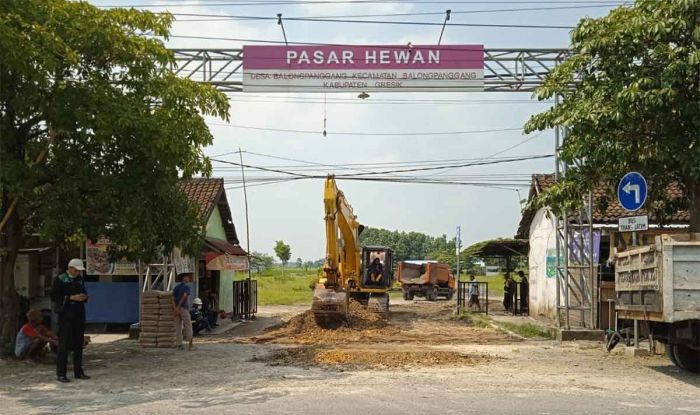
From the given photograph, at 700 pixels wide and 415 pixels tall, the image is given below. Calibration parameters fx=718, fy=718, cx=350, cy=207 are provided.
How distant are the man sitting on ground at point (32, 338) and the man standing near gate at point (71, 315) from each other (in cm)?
133

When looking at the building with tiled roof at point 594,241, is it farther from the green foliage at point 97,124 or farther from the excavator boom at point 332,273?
the green foliage at point 97,124

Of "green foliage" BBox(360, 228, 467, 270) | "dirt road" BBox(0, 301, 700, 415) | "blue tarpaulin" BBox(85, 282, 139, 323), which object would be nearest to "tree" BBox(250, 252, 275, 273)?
"blue tarpaulin" BBox(85, 282, 139, 323)

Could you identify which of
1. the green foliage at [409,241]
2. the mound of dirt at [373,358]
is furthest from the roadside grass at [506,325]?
the green foliage at [409,241]

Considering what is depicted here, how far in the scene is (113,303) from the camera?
68.9ft

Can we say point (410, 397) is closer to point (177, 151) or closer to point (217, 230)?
point (177, 151)

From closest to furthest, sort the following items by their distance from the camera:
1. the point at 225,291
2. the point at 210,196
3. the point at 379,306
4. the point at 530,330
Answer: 1. the point at 530,330
2. the point at 379,306
3. the point at 210,196
4. the point at 225,291

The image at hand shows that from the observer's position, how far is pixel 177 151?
1204cm

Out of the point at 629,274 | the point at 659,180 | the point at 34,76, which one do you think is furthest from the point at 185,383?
the point at 659,180

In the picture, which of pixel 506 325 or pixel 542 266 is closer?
pixel 506 325

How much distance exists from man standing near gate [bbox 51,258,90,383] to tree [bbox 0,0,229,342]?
1.20m

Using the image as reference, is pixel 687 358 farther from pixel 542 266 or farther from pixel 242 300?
pixel 242 300

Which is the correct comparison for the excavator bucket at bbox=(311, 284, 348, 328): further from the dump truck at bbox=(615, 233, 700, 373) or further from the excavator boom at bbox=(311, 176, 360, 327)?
the dump truck at bbox=(615, 233, 700, 373)

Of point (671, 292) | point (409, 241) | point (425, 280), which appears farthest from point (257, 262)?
point (409, 241)

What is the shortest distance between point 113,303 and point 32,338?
8.55 meters
